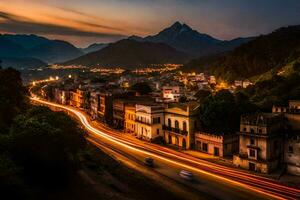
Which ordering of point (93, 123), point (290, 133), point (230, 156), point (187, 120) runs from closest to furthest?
point (290, 133), point (230, 156), point (187, 120), point (93, 123)

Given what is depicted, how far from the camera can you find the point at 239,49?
193500 mm

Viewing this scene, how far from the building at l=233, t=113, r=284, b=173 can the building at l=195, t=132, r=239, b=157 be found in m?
4.33

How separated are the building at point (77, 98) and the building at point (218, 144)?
204 feet

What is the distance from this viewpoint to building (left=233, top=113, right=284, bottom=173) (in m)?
40.9

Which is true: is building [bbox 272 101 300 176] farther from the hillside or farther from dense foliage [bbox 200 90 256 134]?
the hillside

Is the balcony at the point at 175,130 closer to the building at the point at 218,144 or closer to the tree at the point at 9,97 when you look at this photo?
A: the building at the point at 218,144

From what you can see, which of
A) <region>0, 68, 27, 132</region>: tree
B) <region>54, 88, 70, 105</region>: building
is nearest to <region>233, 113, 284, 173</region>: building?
<region>0, 68, 27, 132</region>: tree

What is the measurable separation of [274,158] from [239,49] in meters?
161

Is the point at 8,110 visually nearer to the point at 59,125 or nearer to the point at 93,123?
the point at 59,125

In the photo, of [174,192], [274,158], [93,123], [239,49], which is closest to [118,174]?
[174,192]

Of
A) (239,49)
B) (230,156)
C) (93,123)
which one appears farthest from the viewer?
(239,49)

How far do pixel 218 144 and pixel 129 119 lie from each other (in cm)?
2462

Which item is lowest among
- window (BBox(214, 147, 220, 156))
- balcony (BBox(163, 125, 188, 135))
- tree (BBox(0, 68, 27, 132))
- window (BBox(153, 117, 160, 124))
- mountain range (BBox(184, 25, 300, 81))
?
window (BBox(214, 147, 220, 156))

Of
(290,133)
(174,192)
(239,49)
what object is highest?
(239,49)
